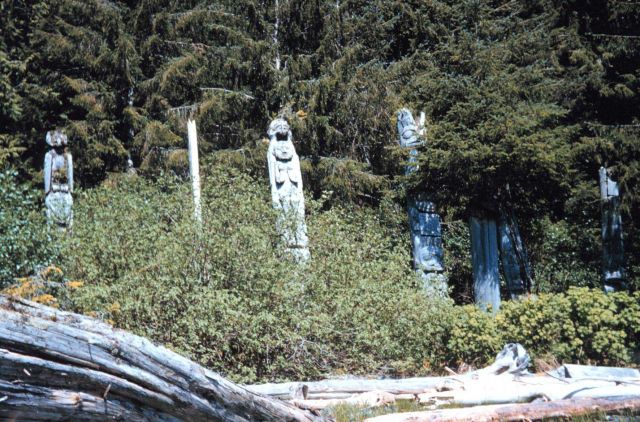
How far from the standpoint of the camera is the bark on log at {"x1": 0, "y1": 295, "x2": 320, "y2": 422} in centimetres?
331

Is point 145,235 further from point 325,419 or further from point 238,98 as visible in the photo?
point 238,98

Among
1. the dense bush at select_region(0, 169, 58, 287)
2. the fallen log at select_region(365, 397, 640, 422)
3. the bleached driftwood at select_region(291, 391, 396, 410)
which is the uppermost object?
the dense bush at select_region(0, 169, 58, 287)

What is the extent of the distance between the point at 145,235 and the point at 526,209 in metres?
8.94

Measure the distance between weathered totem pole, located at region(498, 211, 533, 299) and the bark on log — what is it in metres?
12.2

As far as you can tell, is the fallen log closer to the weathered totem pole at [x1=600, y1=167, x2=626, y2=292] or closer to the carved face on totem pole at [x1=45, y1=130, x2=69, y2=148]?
the weathered totem pole at [x1=600, y1=167, x2=626, y2=292]

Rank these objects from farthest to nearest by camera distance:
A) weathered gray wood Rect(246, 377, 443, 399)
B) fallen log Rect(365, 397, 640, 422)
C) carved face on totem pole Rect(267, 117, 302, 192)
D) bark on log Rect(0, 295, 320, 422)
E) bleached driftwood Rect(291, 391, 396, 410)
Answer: carved face on totem pole Rect(267, 117, 302, 192) < weathered gray wood Rect(246, 377, 443, 399) < bleached driftwood Rect(291, 391, 396, 410) < fallen log Rect(365, 397, 640, 422) < bark on log Rect(0, 295, 320, 422)

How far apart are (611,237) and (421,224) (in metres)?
3.94

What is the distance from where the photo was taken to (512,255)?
639 inches

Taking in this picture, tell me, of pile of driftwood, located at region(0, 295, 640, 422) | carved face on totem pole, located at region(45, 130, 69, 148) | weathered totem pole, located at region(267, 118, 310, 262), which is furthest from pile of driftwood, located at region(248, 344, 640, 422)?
carved face on totem pole, located at region(45, 130, 69, 148)

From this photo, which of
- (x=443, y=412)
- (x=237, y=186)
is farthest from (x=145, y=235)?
(x=443, y=412)

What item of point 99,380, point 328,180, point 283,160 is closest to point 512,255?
point 283,160

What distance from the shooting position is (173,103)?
2411 centimetres

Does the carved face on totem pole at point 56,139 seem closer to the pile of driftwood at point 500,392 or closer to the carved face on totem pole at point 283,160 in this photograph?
the carved face on totem pole at point 283,160

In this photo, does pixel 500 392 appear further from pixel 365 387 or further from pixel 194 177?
pixel 194 177
